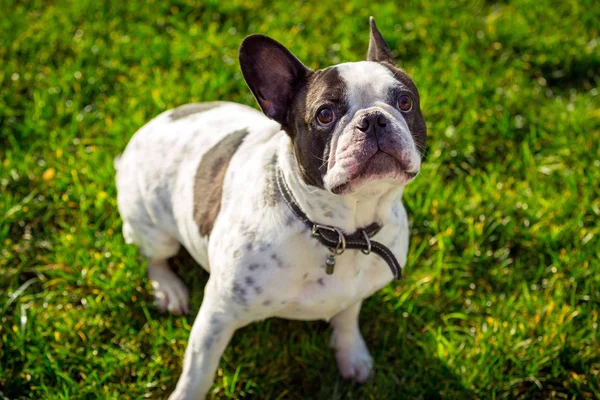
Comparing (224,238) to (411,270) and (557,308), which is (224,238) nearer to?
(411,270)

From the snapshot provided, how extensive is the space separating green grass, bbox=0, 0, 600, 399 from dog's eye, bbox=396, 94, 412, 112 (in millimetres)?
1438

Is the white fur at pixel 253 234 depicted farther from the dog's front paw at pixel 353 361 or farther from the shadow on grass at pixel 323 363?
the shadow on grass at pixel 323 363

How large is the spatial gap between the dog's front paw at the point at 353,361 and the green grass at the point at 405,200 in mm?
59


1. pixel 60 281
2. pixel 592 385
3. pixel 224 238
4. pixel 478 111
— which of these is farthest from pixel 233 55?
pixel 592 385

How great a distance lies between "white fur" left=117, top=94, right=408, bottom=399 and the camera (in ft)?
9.51

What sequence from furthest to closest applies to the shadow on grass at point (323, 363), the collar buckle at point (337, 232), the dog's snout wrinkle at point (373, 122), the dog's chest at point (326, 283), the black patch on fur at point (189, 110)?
the black patch on fur at point (189, 110) → the shadow on grass at point (323, 363) → the dog's chest at point (326, 283) → the collar buckle at point (337, 232) → the dog's snout wrinkle at point (373, 122)

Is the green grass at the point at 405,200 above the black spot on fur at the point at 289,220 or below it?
below

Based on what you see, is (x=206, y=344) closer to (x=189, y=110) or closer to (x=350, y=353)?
(x=350, y=353)

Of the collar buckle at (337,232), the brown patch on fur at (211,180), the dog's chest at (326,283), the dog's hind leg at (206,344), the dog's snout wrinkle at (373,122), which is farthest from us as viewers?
the brown patch on fur at (211,180)

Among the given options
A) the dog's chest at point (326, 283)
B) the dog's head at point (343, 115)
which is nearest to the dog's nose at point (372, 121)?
the dog's head at point (343, 115)

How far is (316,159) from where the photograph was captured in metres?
2.74

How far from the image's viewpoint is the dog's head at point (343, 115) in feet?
8.57

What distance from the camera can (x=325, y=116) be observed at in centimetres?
277

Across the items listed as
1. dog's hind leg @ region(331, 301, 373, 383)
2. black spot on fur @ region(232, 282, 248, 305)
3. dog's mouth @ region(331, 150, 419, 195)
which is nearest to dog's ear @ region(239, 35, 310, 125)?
dog's mouth @ region(331, 150, 419, 195)
